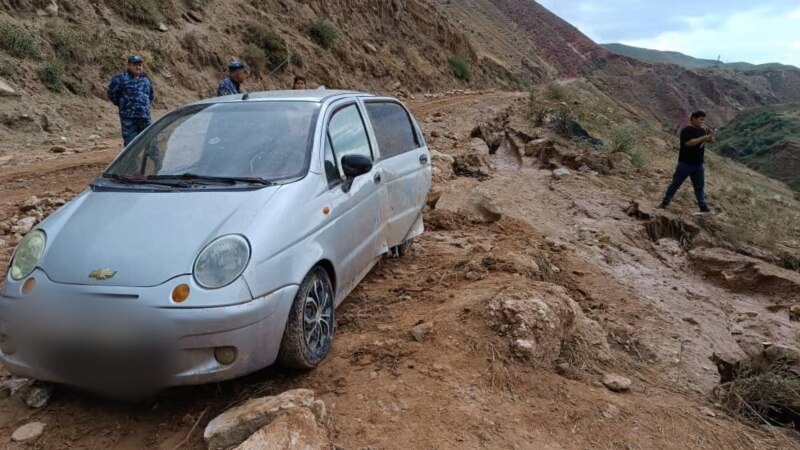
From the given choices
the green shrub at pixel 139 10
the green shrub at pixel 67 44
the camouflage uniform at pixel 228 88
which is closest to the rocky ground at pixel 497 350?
the camouflage uniform at pixel 228 88

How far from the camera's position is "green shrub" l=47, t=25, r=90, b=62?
11.3 m

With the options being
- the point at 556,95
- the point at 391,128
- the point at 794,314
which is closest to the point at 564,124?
the point at 794,314

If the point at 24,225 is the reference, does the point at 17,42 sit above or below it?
above

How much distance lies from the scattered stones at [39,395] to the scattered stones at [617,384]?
3174mm

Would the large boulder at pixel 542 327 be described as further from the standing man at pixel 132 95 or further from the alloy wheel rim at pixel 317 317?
the standing man at pixel 132 95

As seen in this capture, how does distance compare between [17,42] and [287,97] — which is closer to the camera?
[287,97]

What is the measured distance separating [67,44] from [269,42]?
6.86 meters

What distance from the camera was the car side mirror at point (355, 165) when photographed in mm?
3795

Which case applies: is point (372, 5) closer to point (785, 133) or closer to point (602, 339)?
point (602, 339)

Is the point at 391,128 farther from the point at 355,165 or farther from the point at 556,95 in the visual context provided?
the point at 556,95

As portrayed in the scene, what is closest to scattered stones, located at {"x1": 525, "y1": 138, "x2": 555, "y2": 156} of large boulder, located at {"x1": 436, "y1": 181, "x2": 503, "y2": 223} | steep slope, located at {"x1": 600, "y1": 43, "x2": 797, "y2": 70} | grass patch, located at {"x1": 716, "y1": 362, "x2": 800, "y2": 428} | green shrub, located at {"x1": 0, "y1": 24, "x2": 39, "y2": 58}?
large boulder, located at {"x1": 436, "y1": 181, "x2": 503, "y2": 223}

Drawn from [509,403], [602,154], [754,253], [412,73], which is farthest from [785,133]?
[509,403]

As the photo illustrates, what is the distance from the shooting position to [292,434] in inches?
97.0

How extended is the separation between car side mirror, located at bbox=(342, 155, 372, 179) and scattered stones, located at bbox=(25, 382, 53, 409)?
2.05 meters
